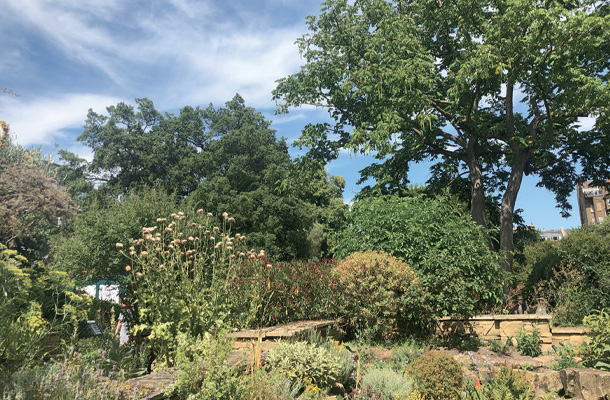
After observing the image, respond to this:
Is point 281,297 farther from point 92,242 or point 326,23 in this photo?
point 326,23

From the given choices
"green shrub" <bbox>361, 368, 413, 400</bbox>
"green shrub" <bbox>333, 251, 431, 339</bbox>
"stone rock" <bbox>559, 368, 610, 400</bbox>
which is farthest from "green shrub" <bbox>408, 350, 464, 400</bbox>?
Answer: "green shrub" <bbox>333, 251, 431, 339</bbox>

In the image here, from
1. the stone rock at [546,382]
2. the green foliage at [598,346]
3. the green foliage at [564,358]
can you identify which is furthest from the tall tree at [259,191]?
the stone rock at [546,382]

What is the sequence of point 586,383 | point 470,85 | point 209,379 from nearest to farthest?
point 209,379 → point 586,383 → point 470,85

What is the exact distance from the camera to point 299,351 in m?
5.13

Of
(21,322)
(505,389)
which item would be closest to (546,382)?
(505,389)

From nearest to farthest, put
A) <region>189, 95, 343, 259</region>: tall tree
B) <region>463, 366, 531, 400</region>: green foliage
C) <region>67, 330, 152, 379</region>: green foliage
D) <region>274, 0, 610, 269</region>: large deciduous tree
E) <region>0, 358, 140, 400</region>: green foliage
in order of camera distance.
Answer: <region>0, 358, 140, 400</region>: green foliage
<region>463, 366, 531, 400</region>: green foliage
<region>67, 330, 152, 379</region>: green foliage
<region>274, 0, 610, 269</region>: large deciduous tree
<region>189, 95, 343, 259</region>: tall tree

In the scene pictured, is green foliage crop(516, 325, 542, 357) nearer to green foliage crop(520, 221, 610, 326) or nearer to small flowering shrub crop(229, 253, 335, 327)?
green foliage crop(520, 221, 610, 326)

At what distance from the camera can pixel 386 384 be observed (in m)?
4.96

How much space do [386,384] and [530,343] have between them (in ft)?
15.3

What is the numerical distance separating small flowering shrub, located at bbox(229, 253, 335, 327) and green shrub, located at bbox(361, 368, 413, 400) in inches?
101

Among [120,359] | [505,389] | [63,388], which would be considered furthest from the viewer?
[120,359]

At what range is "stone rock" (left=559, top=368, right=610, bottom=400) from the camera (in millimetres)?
5605

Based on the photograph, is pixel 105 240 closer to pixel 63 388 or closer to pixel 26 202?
pixel 26 202

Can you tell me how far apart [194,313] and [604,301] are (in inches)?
395
